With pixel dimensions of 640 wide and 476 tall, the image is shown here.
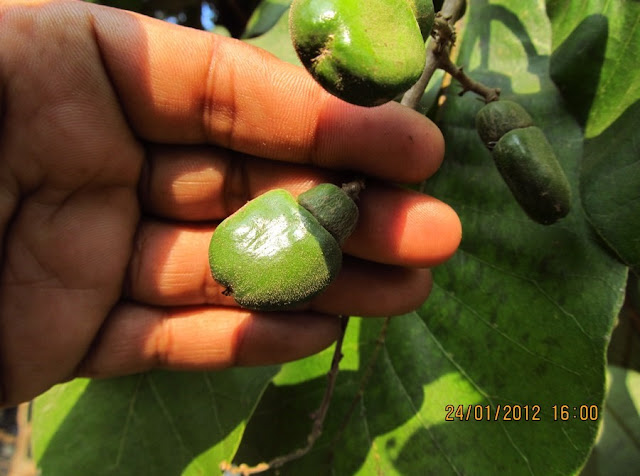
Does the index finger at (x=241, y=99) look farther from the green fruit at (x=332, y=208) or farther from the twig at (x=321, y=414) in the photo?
the twig at (x=321, y=414)

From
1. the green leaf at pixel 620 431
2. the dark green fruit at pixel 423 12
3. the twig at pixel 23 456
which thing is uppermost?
the dark green fruit at pixel 423 12

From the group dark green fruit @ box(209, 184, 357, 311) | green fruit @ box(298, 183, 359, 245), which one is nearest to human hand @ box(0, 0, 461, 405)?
green fruit @ box(298, 183, 359, 245)

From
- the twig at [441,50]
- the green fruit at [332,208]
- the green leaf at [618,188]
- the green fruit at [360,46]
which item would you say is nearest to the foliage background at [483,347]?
the green leaf at [618,188]

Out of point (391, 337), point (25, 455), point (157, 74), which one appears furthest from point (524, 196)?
point (25, 455)

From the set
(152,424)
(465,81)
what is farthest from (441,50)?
(152,424)

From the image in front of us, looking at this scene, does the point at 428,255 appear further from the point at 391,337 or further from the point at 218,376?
the point at 218,376

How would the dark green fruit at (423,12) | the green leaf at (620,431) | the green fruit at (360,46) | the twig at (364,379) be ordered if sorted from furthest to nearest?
1. the green leaf at (620,431)
2. the twig at (364,379)
3. the dark green fruit at (423,12)
4. the green fruit at (360,46)

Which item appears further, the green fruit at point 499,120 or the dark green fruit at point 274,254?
the green fruit at point 499,120
